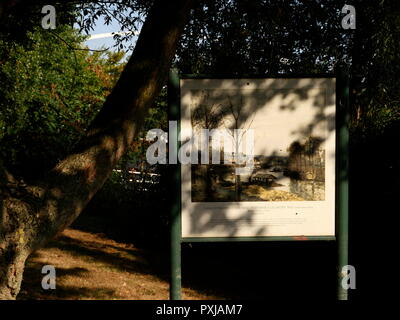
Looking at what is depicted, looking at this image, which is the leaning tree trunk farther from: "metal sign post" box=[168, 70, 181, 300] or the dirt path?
the dirt path

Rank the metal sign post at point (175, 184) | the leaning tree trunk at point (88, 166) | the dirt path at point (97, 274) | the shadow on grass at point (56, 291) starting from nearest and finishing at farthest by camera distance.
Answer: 1. the leaning tree trunk at point (88, 166)
2. the metal sign post at point (175, 184)
3. the shadow on grass at point (56, 291)
4. the dirt path at point (97, 274)

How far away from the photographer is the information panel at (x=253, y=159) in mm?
4184

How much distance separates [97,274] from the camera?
27.3ft

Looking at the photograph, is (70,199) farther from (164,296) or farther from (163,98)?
(163,98)

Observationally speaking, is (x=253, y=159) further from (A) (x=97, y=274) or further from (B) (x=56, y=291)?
(A) (x=97, y=274)

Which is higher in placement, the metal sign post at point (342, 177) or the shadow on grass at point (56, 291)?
the metal sign post at point (342, 177)

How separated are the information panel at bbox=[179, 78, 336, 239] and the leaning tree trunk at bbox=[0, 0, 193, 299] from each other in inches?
21.1

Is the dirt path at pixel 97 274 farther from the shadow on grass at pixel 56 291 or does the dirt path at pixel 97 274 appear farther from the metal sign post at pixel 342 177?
the metal sign post at pixel 342 177

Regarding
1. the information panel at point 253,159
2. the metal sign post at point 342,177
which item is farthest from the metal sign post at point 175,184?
the metal sign post at point 342,177

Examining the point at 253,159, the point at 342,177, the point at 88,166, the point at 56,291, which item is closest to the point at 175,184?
the point at 253,159

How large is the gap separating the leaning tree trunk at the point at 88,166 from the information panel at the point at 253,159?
1.76 ft

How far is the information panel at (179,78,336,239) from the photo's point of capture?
4184mm

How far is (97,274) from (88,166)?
5.19 metres

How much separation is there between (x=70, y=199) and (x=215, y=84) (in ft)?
5.01
